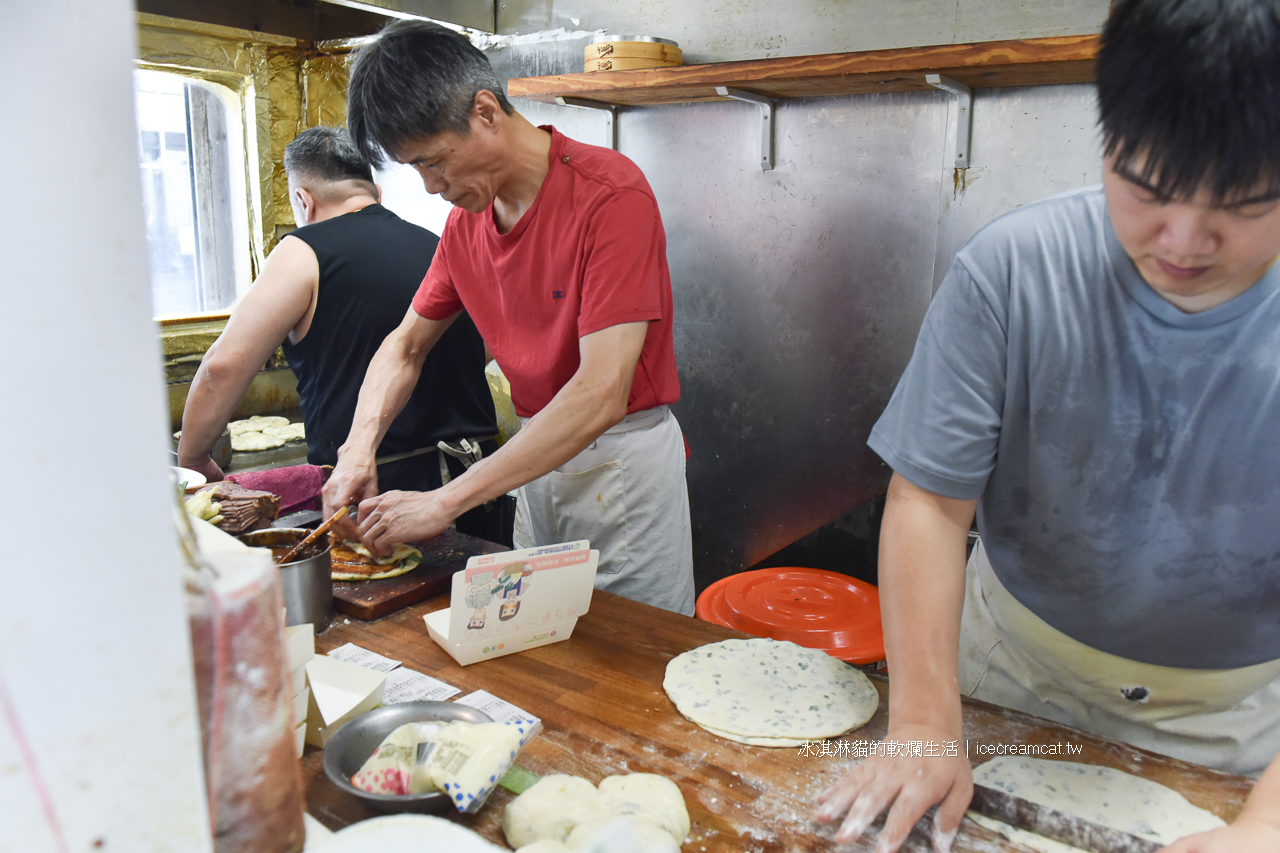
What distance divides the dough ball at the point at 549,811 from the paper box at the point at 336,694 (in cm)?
30

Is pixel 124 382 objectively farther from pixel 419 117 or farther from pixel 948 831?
pixel 419 117

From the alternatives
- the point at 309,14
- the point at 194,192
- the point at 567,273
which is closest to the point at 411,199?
the point at 309,14

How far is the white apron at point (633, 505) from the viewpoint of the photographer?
226cm

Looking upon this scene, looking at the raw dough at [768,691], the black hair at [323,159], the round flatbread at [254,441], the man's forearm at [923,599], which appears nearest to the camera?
the man's forearm at [923,599]

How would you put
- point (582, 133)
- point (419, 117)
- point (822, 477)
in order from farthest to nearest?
point (582, 133) < point (822, 477) < point (419, 117)

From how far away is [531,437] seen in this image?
77.0 inches

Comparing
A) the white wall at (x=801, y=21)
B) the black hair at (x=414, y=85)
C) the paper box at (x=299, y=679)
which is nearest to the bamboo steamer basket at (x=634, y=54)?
the white wall at (x=801, y=21)

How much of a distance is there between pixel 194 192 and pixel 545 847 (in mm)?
4402

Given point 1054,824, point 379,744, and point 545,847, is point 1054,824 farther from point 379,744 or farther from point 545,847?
point 379,744

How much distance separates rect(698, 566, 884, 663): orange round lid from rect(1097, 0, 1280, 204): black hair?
4.78ft

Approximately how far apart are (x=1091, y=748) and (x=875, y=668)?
108 centimetres

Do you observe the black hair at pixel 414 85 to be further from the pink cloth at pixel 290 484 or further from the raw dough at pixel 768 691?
the raw dough at pixel 768 691

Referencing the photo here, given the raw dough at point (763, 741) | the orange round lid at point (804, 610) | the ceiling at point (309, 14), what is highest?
the ceiling at point (309, 14)

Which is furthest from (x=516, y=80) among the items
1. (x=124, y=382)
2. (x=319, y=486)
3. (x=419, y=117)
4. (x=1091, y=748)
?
(x=124, y=382)
